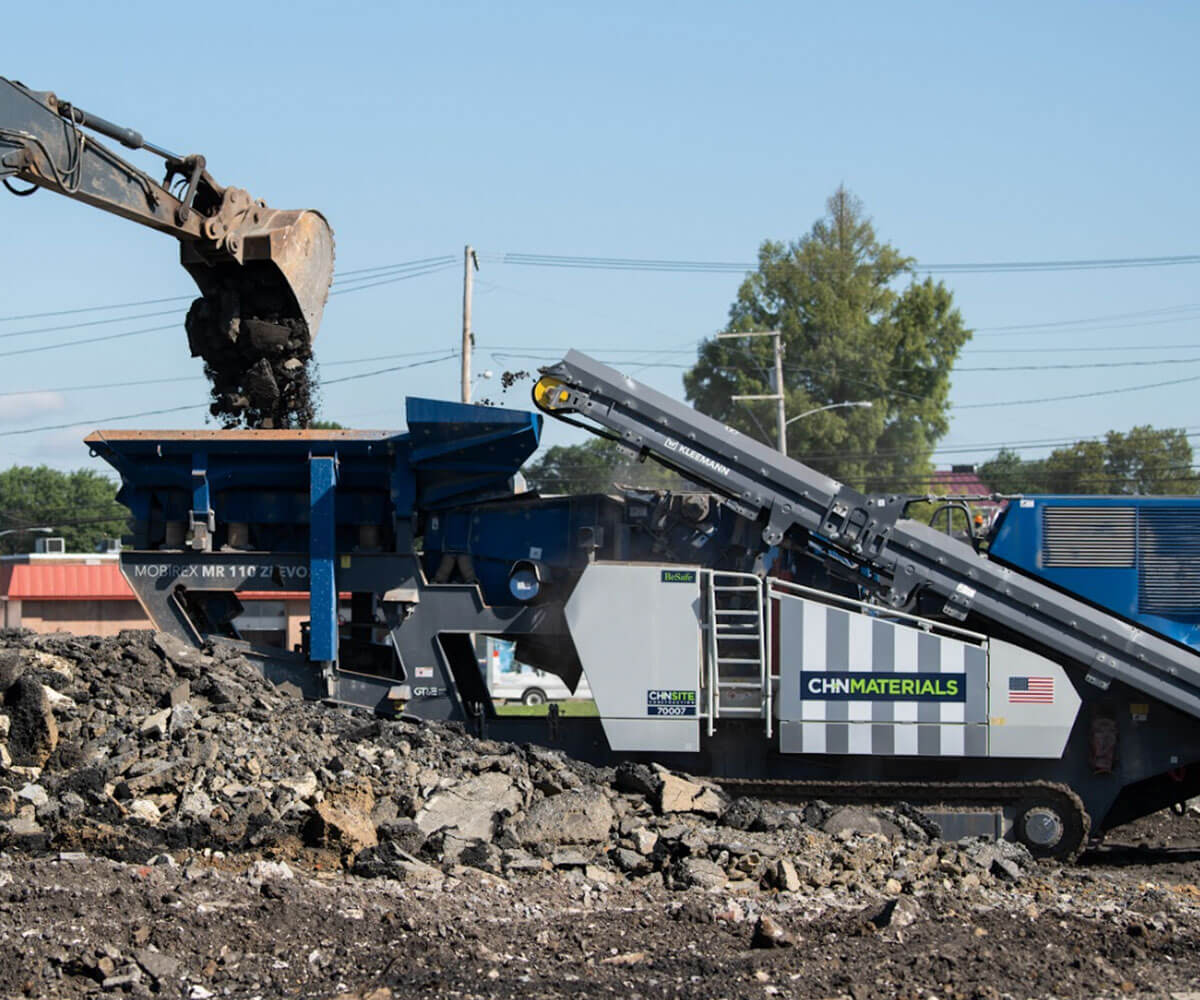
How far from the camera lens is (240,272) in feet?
40.5

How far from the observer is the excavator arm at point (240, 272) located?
36.4ft

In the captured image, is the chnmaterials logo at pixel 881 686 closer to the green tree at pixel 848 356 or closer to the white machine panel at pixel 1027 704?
the white machine panel at pixel 1027 704

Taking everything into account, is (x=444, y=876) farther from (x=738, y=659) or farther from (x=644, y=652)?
(x=738, y=659)

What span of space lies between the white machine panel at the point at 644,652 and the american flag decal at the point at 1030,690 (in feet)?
7.75

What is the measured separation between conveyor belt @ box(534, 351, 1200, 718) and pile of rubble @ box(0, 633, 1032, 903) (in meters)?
1.66

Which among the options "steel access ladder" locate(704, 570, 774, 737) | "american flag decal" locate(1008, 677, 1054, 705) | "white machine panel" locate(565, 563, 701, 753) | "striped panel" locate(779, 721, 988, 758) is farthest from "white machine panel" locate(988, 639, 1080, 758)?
"white machine panel" locate(565, 563, 701, 753)

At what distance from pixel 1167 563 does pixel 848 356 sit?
1712 inches

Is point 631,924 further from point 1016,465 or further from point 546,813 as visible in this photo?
point 1016,465

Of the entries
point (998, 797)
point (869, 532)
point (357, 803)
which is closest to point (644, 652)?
point (869, 532)

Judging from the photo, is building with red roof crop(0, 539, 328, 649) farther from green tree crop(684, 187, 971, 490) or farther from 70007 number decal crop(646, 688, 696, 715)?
70007 number decal crop(646, 688, 696, 715)

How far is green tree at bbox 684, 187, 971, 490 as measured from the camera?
52.2m

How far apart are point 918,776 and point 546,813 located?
3.11 meters

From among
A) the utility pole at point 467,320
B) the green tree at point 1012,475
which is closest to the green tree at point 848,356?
the green tree at point 1012,475

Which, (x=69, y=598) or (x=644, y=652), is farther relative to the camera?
(x=69, y=598)
